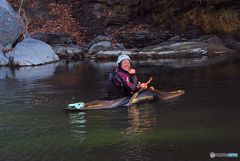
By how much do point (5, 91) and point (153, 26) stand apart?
16.8 meters

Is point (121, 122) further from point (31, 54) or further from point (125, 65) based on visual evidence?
point (31, 54)

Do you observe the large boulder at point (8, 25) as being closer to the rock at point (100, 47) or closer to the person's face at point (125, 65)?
the rock at point (100, 47)

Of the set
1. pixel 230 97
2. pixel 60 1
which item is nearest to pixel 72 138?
pixel 230 97

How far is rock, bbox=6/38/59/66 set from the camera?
96.7 feet

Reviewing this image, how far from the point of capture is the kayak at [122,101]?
46.0 feet

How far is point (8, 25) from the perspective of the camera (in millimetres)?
31938

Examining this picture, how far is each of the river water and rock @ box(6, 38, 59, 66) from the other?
8007 millimetres

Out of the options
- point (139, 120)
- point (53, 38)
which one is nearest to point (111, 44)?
point (53, 38)

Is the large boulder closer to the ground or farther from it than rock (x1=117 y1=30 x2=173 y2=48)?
farther from it

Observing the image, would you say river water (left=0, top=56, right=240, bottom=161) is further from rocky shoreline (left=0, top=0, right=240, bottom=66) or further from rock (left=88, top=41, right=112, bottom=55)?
rock (left=88, top=41, right=112, bottom=55)

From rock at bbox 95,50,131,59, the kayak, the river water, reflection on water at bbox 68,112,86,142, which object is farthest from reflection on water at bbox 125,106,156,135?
rock at bbox 95,50,131,59

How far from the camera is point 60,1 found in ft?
127

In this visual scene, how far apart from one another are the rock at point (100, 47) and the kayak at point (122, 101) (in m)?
16.9

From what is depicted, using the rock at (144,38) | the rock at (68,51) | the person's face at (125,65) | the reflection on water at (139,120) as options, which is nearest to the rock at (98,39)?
the rock at (68,51)
